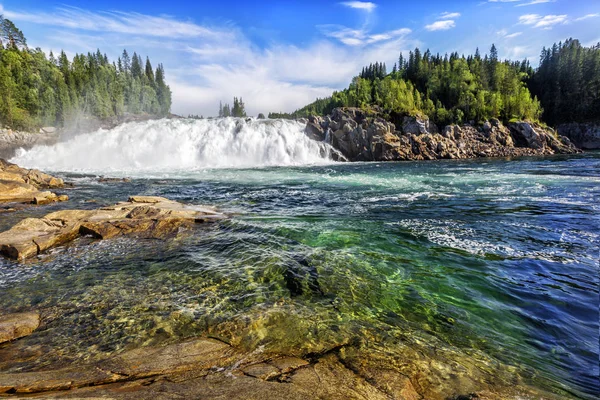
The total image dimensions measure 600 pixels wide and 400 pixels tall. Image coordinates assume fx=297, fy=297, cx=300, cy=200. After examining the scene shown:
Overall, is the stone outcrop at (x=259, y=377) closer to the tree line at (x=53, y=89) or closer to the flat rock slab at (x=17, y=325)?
the flat rock slab at (x=17, y=325)

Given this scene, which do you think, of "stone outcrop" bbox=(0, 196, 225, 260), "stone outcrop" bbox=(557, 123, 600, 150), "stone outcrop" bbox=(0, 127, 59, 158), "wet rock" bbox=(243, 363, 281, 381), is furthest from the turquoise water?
"stone outcrop" bbox=(557, 123, 600, 150)

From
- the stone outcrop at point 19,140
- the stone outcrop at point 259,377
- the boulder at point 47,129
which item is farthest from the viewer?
the boulder at point 47,129

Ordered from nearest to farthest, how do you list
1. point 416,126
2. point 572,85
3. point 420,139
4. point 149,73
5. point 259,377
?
point 259,377
point 420,139
point 416,126
point 572,85
point 149,73

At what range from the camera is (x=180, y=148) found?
1965 inches

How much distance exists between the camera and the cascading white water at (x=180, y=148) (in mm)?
48375

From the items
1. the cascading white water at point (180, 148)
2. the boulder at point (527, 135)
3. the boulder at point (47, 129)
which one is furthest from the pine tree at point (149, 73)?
the boulder at point (527, 135)

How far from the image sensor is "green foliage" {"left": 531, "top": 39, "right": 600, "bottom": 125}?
360 feet

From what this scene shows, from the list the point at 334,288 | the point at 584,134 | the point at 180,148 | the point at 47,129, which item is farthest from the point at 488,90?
the point at 47,129

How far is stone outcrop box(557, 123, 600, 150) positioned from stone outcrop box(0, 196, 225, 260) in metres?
132

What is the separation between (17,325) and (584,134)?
475 feet

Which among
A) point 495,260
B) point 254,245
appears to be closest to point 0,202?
point 254,245

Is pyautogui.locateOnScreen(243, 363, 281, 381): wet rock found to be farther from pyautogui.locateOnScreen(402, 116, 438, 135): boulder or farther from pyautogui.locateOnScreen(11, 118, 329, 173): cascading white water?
pyautogui.locateOnScreen(402, 116, 438, 135): boulder

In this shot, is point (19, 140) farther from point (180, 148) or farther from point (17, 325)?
point (17, 325)

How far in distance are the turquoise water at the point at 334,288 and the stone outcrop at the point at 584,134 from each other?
122503 mm
